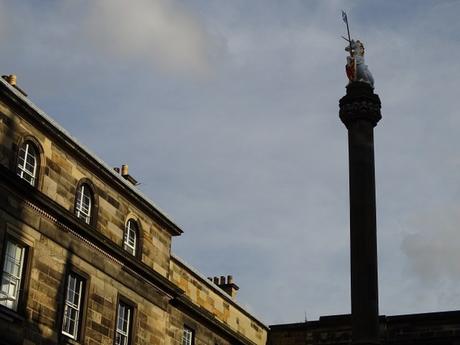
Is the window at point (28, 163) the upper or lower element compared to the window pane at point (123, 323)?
upper

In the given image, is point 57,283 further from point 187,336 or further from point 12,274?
point 187,336

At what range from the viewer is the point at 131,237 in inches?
1056

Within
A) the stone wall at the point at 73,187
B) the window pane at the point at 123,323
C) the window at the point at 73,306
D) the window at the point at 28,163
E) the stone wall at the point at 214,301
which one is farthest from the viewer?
the stone wall at the point at 214,301

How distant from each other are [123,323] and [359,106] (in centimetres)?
876

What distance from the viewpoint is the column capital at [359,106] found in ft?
77.3

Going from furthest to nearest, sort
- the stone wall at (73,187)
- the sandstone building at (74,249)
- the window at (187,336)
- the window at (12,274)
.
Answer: the window at (187,336) → the stone wall at (73,187) → the sandstone building at (74,249) → the window at (12,274)

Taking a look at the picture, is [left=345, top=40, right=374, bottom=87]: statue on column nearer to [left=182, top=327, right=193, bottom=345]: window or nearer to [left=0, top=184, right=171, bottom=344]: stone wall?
[left=0, top=184, right=171, bottom=344]: stone wall

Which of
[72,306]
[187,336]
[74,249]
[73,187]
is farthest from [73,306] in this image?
[187,336]

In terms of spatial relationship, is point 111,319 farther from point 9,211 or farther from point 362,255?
point 362,255

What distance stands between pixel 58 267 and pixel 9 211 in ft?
7.30

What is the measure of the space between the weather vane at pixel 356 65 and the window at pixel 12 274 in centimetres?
942

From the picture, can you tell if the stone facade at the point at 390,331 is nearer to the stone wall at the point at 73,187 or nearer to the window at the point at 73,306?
the stone wall at the point at 73,187

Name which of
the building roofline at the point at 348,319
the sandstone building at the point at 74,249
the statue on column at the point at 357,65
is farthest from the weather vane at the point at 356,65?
the building roofline at the point at 348,319

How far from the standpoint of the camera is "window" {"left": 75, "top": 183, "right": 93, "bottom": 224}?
24.4 metres
